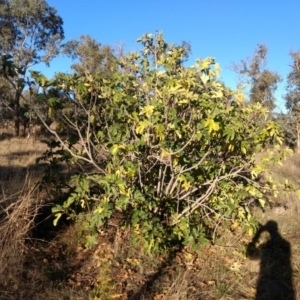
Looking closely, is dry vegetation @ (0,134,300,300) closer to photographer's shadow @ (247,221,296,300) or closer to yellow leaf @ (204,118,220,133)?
photographer's shadow @ (247,221,296,300)

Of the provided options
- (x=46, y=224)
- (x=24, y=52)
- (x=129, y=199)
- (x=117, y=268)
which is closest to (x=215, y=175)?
(x=129, y=199)

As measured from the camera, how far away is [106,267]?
12.5 feet

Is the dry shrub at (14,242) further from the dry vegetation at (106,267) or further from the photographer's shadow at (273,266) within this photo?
the photographer's shadow at (273,266)

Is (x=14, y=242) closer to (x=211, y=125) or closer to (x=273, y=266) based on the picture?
(x=211, y=125)

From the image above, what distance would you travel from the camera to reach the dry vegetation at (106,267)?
3.35 metres

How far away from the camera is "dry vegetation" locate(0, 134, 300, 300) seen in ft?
11.0

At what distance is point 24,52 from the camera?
22266 mm

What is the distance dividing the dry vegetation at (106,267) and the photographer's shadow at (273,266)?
8 cm

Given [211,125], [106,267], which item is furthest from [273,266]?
[211,125]

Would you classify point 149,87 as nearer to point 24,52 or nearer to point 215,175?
point 215,175

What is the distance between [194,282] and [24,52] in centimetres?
2147

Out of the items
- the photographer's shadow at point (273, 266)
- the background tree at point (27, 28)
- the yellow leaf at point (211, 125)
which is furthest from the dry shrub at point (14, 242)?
the background tree at point (27, 28)

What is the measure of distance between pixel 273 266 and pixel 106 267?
1929 millimetres

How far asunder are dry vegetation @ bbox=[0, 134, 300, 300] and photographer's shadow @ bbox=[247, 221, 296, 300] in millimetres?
79
